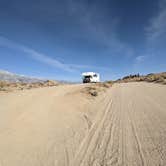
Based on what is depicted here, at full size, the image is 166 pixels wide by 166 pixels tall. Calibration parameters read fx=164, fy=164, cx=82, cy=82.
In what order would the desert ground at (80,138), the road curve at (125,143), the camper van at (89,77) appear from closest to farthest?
1. the road curve at (125,143)
2. the desert ground at (80,138)
3. the camper van at (89,77)

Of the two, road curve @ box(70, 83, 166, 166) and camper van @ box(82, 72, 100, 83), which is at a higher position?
camper van @ box(82, 72, 100, 83)

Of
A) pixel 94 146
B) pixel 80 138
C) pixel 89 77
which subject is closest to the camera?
pixel 94 146

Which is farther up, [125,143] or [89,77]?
[89,77]

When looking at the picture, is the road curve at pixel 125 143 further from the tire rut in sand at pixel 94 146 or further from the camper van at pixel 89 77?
the camper van at pixel 89 77

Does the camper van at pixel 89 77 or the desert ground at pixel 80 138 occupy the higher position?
the camper van at pixel 89 77

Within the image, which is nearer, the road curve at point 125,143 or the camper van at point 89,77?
the road curve at point 125,143

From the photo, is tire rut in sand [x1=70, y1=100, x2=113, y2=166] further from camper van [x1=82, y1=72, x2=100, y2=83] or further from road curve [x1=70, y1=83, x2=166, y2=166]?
camper van [x1=82, y1=72, x2=100, y2=83]

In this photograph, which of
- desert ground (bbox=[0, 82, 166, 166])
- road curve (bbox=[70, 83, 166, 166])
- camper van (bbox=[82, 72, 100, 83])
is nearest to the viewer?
road curve (bbox=[70, 83, 166, 166])

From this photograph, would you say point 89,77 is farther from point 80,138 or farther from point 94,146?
point 94,146

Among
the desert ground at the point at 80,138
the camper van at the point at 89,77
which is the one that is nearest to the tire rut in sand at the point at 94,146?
the desert ground at the point at 80,138

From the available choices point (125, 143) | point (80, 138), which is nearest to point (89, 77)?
point (80, 138)

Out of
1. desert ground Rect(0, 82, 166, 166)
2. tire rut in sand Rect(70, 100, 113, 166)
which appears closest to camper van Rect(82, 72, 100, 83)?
desert ground Rect(0, 82, 166, 166)

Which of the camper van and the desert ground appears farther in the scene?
the camper van

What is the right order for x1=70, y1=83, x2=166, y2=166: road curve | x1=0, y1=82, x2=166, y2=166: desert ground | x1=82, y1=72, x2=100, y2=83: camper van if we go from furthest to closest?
x1=82, y1=72, x2=100, y2=83: camper van < x1=0, y1=82, x2=166, y2=166: desert ground < x1=70, y1=83, x2=166, y2=166: road curve
